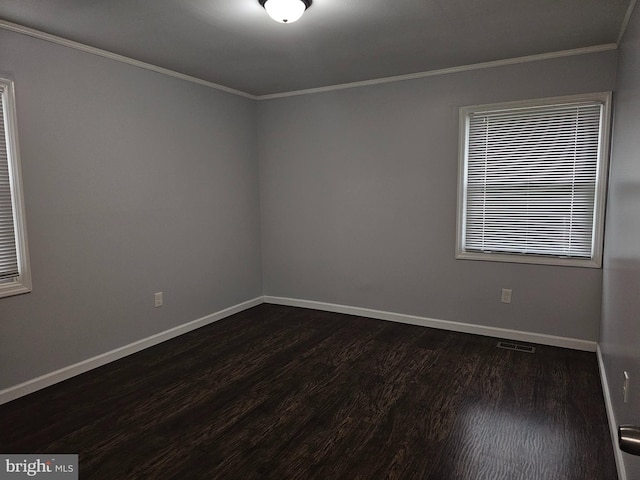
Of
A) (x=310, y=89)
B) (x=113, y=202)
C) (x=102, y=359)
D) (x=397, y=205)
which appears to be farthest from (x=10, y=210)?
(x=397, y=205)

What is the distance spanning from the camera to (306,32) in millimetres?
2873

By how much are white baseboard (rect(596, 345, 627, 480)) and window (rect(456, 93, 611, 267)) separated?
0.84 m

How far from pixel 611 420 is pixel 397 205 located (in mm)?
2410

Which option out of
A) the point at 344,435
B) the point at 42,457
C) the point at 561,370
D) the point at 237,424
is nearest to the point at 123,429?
the point at 42,457

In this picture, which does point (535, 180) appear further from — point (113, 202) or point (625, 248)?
point (113, 202)

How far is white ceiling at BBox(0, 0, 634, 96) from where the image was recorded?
8.13ft

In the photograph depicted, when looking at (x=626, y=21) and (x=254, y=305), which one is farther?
(x=254, y=305)

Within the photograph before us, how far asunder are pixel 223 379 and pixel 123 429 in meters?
0.77

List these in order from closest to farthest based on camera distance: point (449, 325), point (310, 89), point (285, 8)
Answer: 1. point (285, 8)
2. point (449, 325)
3. point (310, 89)

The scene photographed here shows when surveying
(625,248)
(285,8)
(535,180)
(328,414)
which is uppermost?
(285,8)

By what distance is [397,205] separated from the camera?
4.17 meters

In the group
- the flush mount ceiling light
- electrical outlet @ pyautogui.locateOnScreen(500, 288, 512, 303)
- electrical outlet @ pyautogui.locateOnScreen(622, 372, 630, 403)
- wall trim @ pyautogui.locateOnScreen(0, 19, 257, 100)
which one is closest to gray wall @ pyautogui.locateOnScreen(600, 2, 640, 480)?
electrical outlet @ pyautogui.locateOnScreen(622, 372, 630, 403)

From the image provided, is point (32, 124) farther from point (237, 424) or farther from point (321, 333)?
point (321, 333)

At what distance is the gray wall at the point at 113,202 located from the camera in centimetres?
285
